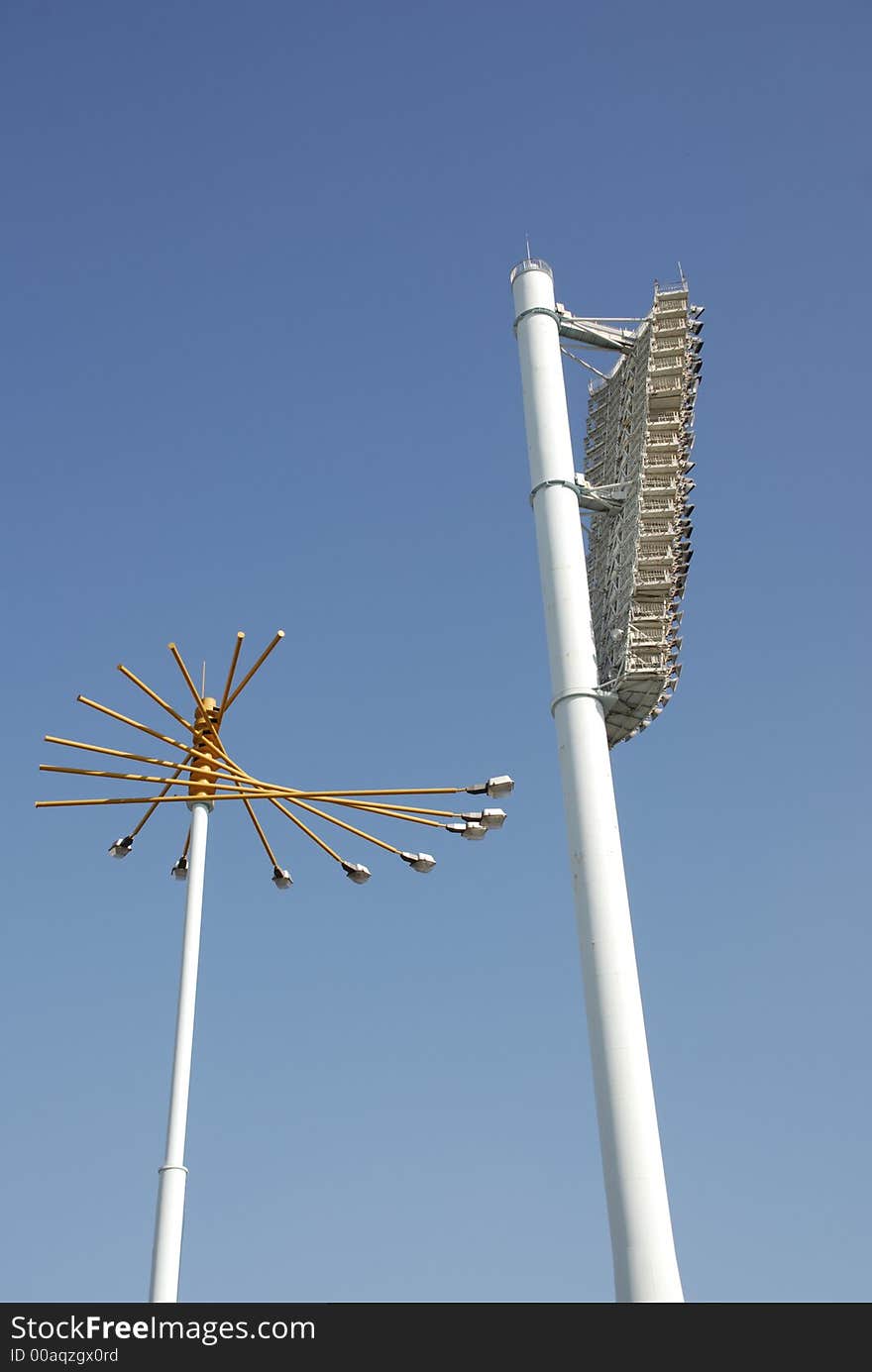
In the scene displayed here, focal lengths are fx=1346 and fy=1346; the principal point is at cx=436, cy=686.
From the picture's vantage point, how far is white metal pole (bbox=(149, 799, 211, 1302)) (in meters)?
14.0

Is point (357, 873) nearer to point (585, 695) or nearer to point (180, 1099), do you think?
point (180, 1099)

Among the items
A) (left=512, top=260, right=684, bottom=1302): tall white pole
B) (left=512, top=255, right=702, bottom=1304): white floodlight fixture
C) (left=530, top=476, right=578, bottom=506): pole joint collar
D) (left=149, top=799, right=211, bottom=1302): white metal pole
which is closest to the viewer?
(left=149, top=799, right=211, bottom=1302): white metal pole

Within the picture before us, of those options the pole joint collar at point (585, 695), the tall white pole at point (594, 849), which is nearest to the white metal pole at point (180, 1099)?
the tall white pole at point (594, 849)

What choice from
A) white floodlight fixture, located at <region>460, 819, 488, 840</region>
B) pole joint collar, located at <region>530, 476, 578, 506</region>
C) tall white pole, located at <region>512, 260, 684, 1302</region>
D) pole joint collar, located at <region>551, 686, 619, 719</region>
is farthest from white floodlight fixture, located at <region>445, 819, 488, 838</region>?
pole joint collar, located at <region>530, 476, 578, 506</region>

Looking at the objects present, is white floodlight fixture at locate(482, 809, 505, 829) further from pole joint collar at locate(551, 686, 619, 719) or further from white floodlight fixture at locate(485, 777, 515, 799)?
pole joint collar at locate(551, 686, 619, 719)

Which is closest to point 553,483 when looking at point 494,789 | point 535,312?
point 535,312

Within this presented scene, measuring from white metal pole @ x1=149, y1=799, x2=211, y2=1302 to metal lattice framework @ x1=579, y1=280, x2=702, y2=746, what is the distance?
28126 mm

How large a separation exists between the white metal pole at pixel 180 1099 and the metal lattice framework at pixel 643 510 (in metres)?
28.1

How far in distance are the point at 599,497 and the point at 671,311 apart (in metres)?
8.62

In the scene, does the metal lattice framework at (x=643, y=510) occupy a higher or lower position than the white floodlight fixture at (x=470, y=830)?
higher

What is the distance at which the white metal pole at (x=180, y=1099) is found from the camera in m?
14.0

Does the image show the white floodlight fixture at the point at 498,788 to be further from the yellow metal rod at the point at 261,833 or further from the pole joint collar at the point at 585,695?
the pole joint collar at the point at 585,695
